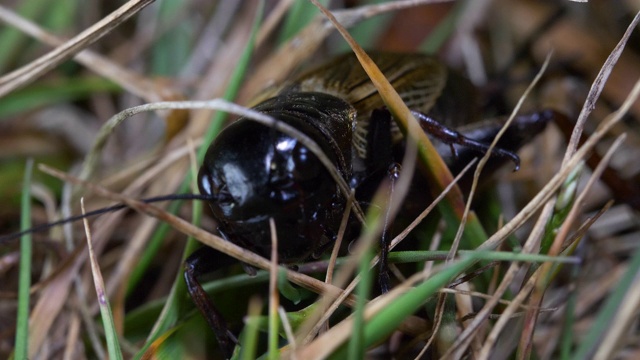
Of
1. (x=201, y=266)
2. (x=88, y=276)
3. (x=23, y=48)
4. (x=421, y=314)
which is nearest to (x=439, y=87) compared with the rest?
(x=421, y=314)

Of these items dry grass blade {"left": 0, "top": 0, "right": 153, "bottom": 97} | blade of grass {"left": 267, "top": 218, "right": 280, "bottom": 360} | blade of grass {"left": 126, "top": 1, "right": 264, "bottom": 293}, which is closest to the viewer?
blade of grass {"left": 267, "top": 218, "right": 280, "bottom": 360}

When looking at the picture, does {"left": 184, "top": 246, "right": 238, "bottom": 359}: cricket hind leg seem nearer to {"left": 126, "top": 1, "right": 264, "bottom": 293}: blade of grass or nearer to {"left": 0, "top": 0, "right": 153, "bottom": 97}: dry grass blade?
{"left": 126, "top": 1, "right": 264, "bottom": 293}: blade of grass

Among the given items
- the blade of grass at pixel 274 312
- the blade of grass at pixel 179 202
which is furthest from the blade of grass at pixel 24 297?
the blade of grass at pixel 274 312

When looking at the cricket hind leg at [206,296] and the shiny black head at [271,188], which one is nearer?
the shiny black head at [271,188]

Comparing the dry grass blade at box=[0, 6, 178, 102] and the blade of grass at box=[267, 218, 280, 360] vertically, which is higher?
the dry grass blade at box=[0, 6, 178, 102]

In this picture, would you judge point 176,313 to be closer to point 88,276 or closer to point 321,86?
point 88,276

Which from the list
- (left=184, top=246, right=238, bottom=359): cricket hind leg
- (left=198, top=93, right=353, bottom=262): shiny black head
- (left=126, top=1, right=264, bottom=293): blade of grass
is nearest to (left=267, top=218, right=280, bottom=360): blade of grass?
(left=198, top=93, right=353, bottom=262): shiny black head

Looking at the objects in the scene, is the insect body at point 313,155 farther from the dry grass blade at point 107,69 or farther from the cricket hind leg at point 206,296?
the dry grass blade at point 107,69

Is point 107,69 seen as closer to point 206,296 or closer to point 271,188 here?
point 206,296
